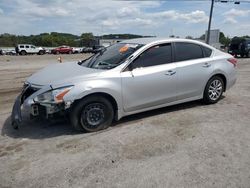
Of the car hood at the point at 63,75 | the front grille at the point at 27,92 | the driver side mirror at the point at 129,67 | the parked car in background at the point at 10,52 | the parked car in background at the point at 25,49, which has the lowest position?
the parked car in background at the point at 10,52

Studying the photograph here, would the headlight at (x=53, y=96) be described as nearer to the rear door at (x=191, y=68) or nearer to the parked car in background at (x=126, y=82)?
the parked car in background at (x=126, y=82)

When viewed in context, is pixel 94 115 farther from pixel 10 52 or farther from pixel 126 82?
pixel 10 52

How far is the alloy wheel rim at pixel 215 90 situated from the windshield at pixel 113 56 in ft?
6.86

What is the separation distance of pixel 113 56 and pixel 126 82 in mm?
815

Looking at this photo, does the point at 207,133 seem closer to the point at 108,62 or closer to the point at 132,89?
the point at 132,89

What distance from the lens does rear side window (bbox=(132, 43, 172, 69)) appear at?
5638 millimetres

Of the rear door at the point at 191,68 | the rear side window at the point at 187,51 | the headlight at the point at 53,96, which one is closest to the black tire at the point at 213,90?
the rear door at the point at 191,68

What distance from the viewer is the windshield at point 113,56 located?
18.4 ft

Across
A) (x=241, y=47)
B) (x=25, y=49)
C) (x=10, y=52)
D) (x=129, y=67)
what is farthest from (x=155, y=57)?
(x=10, y=52)

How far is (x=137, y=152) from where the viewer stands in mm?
4340

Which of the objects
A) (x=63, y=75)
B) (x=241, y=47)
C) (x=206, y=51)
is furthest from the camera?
(x=241, y=47)

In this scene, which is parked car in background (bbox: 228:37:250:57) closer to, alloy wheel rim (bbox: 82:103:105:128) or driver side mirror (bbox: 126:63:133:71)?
driver side mirror (bbox: 126:63:133:71)

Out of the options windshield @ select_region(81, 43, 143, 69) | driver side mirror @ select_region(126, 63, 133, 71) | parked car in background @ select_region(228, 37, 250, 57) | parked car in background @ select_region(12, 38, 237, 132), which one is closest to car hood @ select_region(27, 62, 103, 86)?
parked car in background @ select_region(12, 38, 237, 132)

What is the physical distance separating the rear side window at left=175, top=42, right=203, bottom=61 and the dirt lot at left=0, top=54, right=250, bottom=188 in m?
1.18
